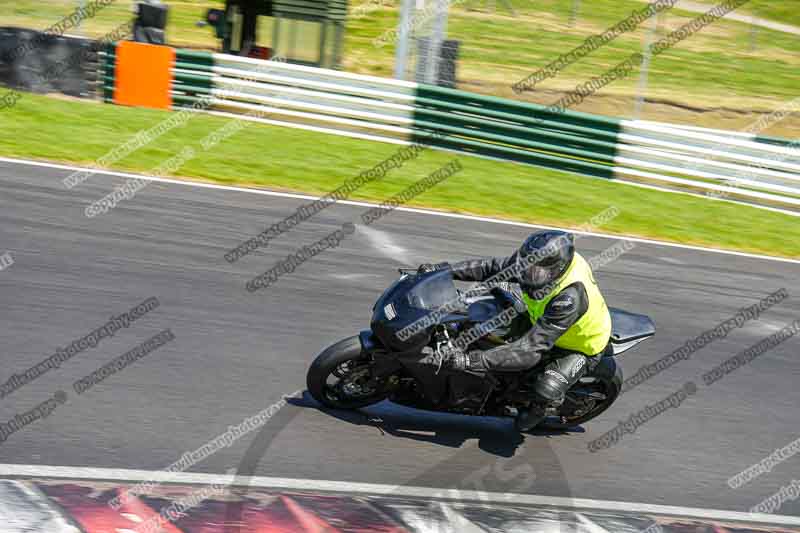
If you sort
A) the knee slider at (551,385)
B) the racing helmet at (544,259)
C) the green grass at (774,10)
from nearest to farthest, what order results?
the racing helmet at (544,259), the knee slider at (551,385), the green grass at (774,10)

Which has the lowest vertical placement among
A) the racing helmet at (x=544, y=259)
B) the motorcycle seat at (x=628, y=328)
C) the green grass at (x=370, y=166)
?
the green grass at (x=370, y=166)

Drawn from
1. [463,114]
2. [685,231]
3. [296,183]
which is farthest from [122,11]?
[685,231]

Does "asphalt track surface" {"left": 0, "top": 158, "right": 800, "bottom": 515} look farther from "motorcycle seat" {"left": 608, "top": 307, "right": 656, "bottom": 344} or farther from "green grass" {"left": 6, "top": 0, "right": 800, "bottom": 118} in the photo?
"green grass" {"left": 6, "top": 0, "right": 800, "bottom": 118}

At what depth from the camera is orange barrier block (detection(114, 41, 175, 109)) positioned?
1919 centimetres

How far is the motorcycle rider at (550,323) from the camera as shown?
7035mm

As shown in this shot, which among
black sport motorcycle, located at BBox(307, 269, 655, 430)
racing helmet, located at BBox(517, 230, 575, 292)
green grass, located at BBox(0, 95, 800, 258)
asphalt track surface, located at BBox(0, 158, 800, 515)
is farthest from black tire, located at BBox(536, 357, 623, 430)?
green grass, located at BBox(0, 95, 800, 258)

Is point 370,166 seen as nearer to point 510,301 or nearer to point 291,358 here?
point 291,358

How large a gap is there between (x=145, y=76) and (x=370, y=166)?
5.17m

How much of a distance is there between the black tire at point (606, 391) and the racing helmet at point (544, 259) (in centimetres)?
104

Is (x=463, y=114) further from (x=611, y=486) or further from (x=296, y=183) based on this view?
(x=611, y=486)

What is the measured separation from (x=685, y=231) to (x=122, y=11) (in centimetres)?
2895

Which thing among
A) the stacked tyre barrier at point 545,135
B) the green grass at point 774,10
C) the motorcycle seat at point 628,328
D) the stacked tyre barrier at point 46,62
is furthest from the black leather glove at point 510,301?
the green grass at point 774,10

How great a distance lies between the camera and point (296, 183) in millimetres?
15516

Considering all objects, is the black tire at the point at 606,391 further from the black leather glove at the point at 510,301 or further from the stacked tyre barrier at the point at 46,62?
the stacked tyre barrier at the point at 46,62
